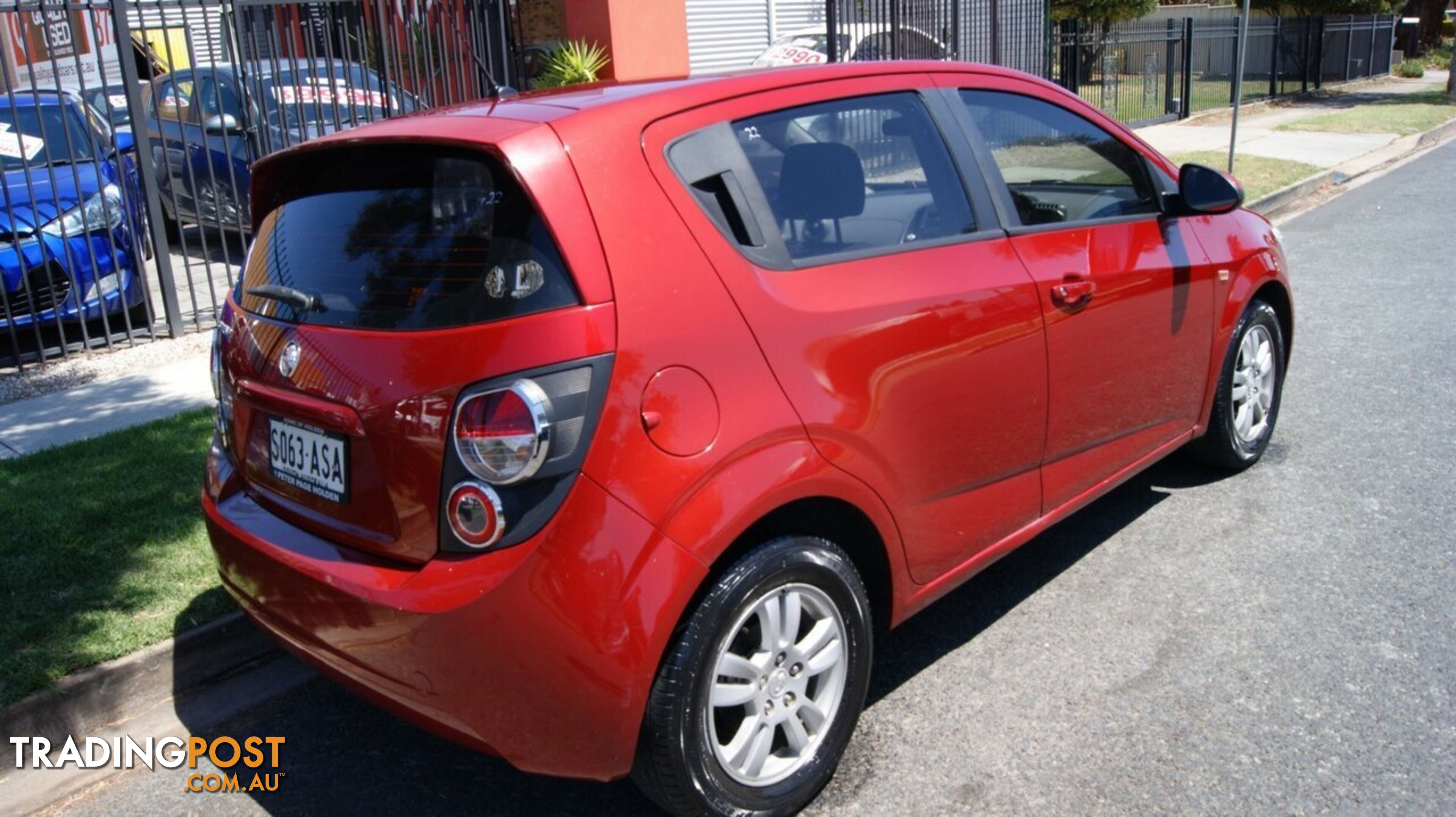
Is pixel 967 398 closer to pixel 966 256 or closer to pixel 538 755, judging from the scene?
pixel 966 256

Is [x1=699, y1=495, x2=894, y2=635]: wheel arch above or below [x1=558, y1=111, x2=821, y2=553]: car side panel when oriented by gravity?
below

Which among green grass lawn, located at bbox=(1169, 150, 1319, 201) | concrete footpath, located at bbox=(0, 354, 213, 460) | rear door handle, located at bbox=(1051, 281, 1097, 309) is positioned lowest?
green grass lawn, located at bbox=(1169, 150, 1319, 201)

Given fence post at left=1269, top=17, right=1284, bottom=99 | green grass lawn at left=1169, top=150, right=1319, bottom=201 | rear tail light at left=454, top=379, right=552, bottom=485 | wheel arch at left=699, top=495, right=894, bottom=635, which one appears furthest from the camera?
fence post at left=1269, top=17, right=1284, bottom=99

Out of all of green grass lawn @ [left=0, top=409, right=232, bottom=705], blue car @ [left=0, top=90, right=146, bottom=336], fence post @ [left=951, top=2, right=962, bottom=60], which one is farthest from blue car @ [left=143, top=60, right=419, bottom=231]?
fence post @ [left=951, top=2, right=962, bottom=60]

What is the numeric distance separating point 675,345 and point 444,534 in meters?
0.66

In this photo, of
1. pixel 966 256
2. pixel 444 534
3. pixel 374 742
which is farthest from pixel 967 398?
pixel 374 742

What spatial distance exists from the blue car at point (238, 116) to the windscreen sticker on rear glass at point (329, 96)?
13mm

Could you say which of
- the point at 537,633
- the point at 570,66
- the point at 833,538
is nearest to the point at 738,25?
the point at 570,66

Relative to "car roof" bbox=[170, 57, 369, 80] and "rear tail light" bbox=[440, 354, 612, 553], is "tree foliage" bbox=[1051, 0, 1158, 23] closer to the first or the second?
"car roof" bbox=[170, 57, 369, 80]

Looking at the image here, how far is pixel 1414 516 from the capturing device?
4.73 metres

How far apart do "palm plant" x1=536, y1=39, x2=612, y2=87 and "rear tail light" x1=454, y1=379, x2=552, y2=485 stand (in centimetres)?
1129

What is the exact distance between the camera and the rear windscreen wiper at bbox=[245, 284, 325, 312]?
3025 millimetres

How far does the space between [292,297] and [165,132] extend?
7532 mm

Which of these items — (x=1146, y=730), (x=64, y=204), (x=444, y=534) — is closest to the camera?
(x=444, y=534)
